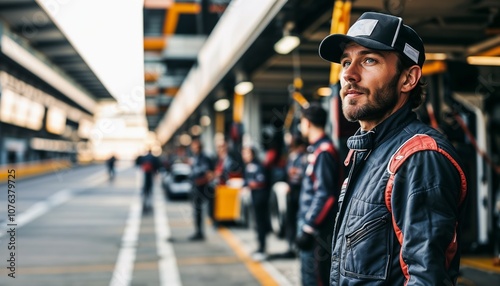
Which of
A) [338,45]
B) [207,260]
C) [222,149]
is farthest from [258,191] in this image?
A: [338,45]

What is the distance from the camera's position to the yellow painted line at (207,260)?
8.42 m

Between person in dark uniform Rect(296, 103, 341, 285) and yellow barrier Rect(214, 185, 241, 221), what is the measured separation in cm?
714

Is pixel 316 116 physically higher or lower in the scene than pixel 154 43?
lower

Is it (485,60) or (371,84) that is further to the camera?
(485,60)

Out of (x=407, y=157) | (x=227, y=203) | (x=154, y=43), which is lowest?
(x=227, y=203)

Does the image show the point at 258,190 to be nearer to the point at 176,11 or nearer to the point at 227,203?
the point at 227,203

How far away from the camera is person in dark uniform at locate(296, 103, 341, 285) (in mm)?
4770

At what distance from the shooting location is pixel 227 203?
1241cm

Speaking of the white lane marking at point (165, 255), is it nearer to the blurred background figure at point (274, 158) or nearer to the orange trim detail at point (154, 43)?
the blurred background figure at point (274, 158)

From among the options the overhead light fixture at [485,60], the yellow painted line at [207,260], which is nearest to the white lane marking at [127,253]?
the yellow painted line at [207,260]

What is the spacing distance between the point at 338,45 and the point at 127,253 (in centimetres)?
775

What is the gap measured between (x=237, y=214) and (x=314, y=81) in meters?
4.28

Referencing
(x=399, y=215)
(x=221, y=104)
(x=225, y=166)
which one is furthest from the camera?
(x=221, y=104)

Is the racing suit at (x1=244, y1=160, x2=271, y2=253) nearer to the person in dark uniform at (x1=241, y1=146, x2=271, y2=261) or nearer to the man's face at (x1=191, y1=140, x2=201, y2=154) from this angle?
the person in dark uniform at (x1=241, y1=146, x2=271, y2=261)
